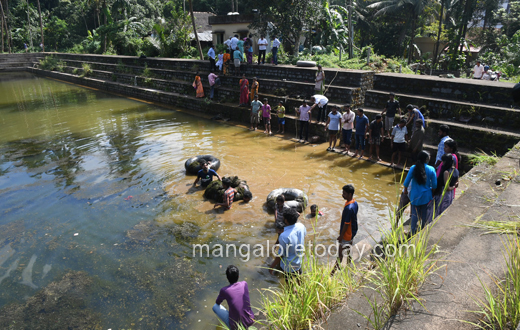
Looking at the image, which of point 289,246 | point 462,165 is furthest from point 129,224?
point 462,165

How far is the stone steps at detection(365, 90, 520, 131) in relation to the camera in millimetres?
9312

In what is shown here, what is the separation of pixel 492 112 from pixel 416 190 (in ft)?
21.0

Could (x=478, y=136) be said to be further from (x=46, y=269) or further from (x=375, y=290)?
(x=46, y=269)

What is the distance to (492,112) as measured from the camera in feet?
31.3

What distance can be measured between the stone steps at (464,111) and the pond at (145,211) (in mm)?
2941

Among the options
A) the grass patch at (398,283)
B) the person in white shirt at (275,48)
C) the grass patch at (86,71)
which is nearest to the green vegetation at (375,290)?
the grass patch at (398,283)

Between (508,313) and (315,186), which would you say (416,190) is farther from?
(315,186)

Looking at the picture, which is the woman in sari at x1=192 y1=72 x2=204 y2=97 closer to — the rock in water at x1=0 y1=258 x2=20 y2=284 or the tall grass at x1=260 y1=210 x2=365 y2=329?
the rock in water at x1=0 y1=258 x2=20 y2=284

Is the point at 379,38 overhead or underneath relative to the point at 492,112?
overhead

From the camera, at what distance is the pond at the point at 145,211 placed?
522cm

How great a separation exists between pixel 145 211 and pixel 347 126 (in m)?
6.48

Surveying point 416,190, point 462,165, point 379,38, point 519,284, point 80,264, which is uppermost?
point 379,38

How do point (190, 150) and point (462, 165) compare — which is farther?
point (190, 150)

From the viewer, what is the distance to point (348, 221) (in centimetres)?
473
